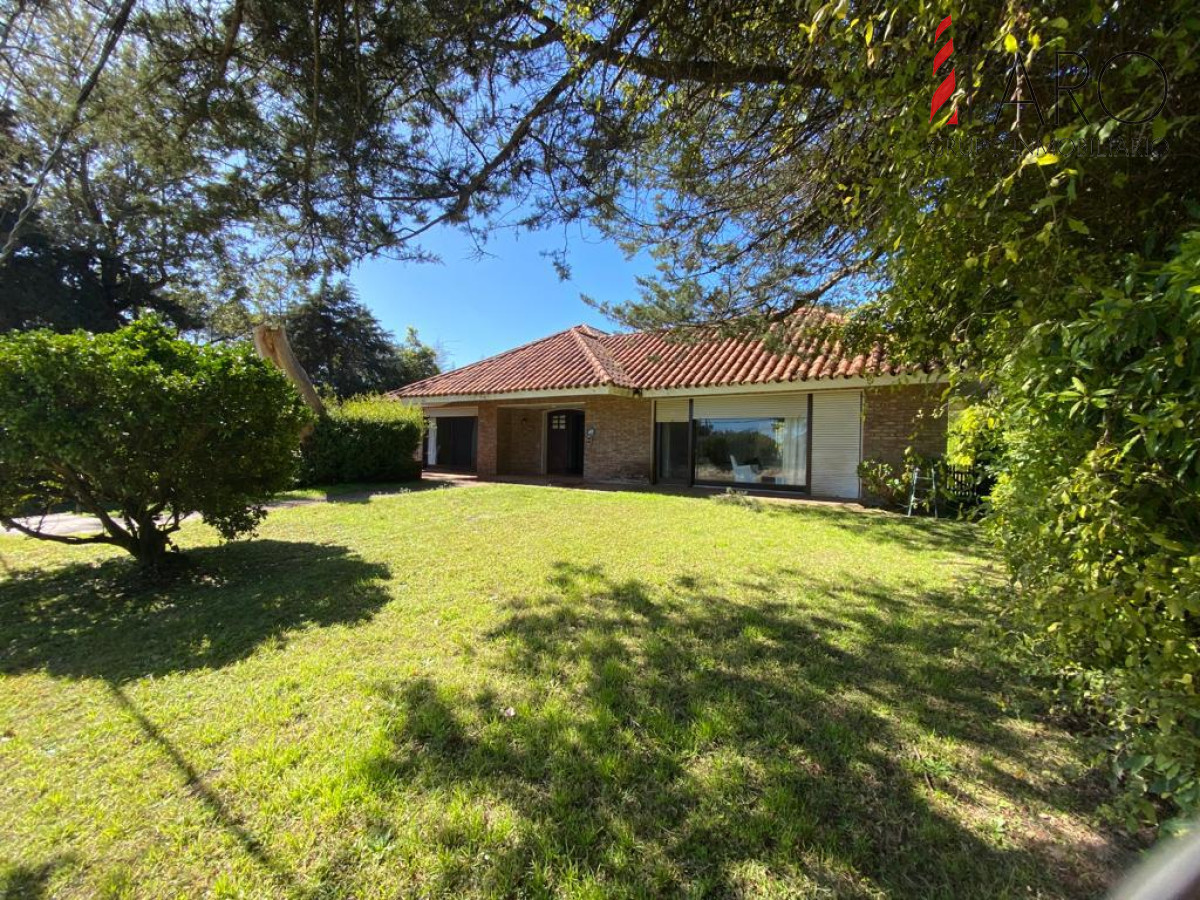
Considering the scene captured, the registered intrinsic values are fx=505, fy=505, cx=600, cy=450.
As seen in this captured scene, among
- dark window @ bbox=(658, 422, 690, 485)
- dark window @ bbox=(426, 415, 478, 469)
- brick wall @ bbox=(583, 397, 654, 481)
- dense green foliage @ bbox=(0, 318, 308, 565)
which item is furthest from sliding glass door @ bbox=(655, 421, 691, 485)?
dense green foliage @ bbox=(0, 318, 308, 565)

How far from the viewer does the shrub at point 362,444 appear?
43.6 ft

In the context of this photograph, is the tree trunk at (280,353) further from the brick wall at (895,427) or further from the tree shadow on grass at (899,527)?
the brick wall at (895,427)

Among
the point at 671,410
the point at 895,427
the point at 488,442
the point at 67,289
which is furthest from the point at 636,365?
the point at 67,289

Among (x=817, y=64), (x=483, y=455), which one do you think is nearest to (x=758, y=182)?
(x=817, y=64)

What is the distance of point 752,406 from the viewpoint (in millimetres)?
13078

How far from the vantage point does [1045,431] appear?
2.19 metres

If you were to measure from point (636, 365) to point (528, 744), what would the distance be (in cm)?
1366

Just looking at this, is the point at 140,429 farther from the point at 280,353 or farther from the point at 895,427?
the point at 895,427

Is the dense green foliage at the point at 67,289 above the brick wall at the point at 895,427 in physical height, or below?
above

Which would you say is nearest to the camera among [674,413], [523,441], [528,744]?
[528,744]

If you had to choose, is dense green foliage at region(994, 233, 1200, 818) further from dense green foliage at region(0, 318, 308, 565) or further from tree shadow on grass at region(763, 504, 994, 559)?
dense green foliage at region(0, 318, 308, 565)

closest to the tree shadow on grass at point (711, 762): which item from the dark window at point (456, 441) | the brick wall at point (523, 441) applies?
the brick wall at point (523, 441)

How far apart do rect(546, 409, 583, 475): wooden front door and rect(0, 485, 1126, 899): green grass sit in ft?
40.8

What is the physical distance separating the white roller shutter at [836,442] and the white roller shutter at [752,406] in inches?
15.9
